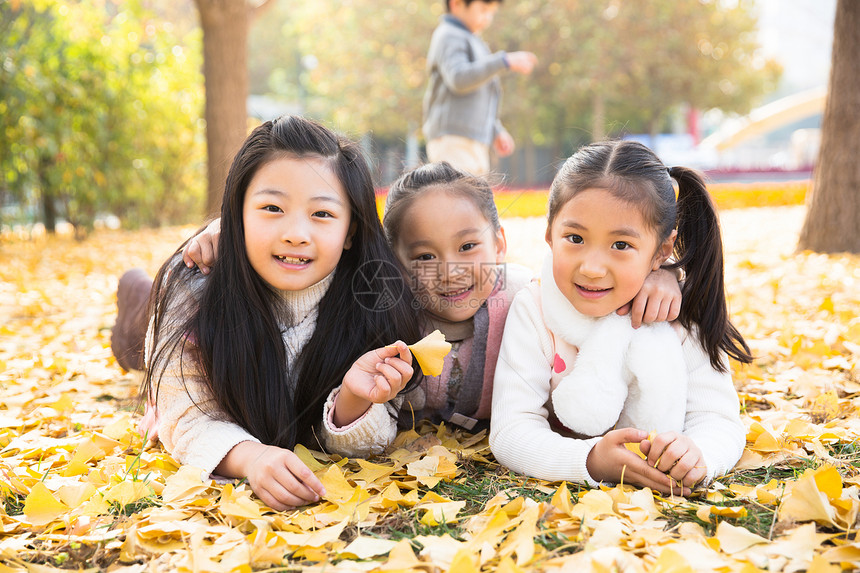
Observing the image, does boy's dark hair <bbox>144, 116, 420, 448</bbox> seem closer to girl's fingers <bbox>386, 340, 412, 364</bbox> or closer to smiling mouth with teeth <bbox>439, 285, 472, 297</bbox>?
smiling mouth with teeth <bbox>439, 285, 472, 297</bbox>

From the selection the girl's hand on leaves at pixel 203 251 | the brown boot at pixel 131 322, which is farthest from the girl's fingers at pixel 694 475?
the brown boot at pixel 131 322

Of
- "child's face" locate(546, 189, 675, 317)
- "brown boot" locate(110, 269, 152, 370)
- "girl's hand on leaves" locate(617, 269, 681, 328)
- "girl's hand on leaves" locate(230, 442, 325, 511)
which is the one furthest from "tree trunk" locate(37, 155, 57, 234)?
"girl's hand on leaves" locate(617, 269, 681, 328)

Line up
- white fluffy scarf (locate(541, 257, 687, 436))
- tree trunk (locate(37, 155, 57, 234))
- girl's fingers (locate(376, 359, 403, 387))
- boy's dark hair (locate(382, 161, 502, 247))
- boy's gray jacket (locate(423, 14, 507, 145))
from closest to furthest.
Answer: girl's fingers (locate(376, 359, 403, 387))
white fluffy scarf (locate(541, 257, 687, 436))
boy's dark hair (locate(382, 161, 502, 247))
boy's gray jacket (locate(423, 14, 507, 145))
tree trunk (locate(37, 155, 57, 234))

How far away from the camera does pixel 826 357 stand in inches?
104

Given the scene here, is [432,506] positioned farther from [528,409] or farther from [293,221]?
[293,221]

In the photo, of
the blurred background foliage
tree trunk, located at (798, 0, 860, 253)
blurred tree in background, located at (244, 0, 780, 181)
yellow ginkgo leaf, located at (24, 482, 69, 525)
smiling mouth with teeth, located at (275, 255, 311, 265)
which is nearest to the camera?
yellow ginkgo leaf, located at (24, 482, 69, 525)

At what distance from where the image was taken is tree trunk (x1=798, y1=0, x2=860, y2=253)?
4965 mm

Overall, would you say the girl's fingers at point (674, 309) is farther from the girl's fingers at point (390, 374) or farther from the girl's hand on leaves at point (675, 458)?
the girl's fingers at point (390, 374)

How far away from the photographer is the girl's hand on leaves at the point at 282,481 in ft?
5.28

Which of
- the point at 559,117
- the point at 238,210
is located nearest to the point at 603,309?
the point at 238,210

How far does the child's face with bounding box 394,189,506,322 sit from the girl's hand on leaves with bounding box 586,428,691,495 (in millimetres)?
655

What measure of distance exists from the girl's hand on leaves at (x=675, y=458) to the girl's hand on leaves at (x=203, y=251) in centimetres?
126

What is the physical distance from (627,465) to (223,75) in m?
6.53

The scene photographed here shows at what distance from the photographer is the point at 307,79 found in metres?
27.2
